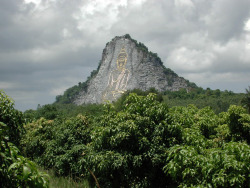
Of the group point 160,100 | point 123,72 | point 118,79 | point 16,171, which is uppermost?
point 123,72

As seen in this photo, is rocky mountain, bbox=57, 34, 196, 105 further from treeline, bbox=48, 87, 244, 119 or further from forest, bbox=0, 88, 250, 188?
forest, bbox=0, 88, 250, 188

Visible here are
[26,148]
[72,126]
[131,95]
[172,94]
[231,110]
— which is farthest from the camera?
[172,94]

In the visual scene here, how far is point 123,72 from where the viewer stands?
8325cm

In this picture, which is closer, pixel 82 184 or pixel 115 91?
pixel 82 184

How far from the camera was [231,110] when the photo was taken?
36.8ft

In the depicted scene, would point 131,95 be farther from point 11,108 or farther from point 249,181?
point 249,181

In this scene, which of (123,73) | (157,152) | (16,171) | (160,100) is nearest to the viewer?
(16,171)

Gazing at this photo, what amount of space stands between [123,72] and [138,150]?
7595cm

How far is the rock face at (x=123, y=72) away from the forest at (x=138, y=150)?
2537 inches

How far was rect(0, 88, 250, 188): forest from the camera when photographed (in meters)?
4.97

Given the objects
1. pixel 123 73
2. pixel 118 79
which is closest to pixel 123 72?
pixel 123 73

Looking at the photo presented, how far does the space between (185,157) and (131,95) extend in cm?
379

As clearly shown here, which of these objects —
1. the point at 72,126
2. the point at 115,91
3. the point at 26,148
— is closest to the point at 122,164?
the point at 72,126

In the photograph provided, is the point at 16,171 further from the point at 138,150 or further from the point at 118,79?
the point at 118,79
